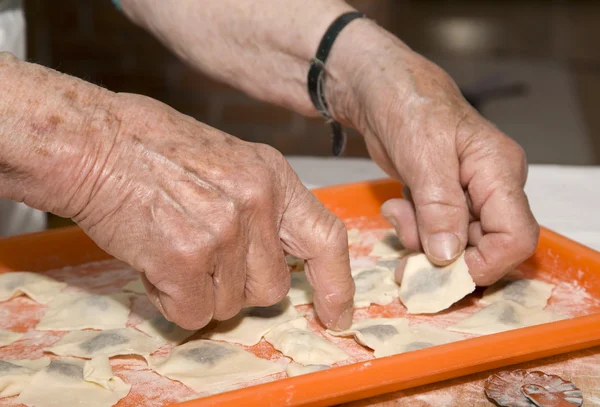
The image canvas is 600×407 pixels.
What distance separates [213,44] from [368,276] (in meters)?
0.75

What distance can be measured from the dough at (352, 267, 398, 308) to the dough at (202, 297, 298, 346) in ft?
0.45

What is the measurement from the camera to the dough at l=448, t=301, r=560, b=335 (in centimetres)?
132

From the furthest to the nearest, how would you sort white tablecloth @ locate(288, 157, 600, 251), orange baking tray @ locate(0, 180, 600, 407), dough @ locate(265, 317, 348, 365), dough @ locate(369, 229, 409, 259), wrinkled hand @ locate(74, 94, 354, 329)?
white tablecloth @ locate(288, 157, 600, 251), dough @ locate(369, 229, 409, 259), dough @ locate(265, 317, 348, 365), wrinkled hand @ locate(74, 94, 354, 329), orange baking tray @ locate(0, 180, 600, 407)

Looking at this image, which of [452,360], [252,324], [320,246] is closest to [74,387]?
[252,324]

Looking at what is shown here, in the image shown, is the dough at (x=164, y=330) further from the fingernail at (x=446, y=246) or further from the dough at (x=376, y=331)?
the fingernail at (x=446, y=246)

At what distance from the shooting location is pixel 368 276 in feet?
5.00

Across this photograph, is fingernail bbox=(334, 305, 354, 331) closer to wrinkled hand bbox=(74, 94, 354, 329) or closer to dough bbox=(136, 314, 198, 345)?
wrinkled hand bbox=(74, 94, 354, 329)

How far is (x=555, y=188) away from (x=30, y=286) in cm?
130

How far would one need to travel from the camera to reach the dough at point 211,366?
1166mm

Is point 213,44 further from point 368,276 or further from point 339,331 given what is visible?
point 339,331

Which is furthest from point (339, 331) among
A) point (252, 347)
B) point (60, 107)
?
point (60, 107)

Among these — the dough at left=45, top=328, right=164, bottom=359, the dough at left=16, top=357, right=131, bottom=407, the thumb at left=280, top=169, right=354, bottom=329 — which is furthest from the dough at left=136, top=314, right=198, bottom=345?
the thumb at left=280, top=169, right=354, bottom=329

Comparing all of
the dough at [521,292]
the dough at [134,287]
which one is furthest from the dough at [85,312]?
the dough at [521,292]

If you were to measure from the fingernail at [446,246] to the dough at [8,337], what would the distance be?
76 centimetres
